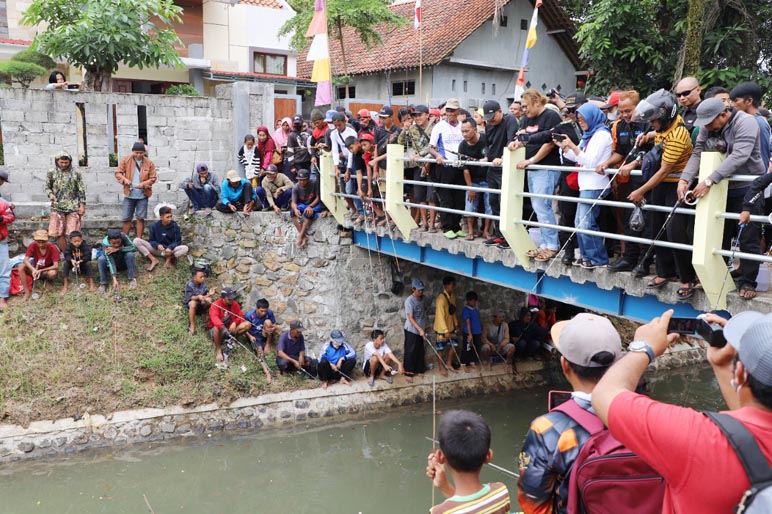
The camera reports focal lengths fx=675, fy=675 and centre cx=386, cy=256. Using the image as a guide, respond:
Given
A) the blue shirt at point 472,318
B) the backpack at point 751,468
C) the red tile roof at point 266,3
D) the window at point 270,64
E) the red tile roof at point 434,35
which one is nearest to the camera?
the backpack at point 751,468

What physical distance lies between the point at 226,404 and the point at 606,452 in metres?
8.81

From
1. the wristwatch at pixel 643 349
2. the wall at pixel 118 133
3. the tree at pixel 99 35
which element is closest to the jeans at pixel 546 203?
the wristwatch at pixel 643 349

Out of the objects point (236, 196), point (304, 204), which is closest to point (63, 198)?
point (236, 196)

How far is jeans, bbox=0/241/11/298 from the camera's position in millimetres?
11023

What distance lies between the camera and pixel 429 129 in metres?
9.74

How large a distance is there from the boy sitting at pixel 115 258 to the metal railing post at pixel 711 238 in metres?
9.45

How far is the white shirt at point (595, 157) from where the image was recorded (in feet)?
21.0

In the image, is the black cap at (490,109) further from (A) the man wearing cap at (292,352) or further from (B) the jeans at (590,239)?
(A) the man wearing cap at (292,352)

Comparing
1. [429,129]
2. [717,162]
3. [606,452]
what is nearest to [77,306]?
[429,129]

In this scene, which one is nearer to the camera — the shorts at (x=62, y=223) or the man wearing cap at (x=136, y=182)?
the shorts at (x=62, y=223)

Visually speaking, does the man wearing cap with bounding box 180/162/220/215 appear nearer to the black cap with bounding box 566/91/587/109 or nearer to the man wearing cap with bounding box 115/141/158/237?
the man wearing cap with bounding box 115/141/158/237

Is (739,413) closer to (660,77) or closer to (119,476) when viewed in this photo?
(119,476)

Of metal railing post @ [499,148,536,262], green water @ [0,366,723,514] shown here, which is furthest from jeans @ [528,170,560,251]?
green water @ [0,366,723,514]

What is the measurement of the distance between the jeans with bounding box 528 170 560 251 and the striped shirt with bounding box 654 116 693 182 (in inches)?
66.5
